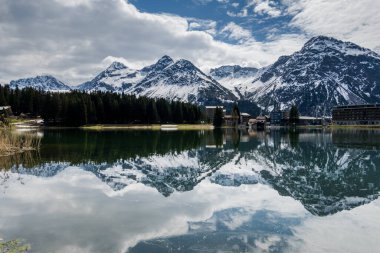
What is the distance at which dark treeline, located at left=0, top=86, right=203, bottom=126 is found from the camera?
158 metres

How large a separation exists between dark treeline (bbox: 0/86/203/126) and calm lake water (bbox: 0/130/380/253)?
117 meters

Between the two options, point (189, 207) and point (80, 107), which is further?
point (80, 107)

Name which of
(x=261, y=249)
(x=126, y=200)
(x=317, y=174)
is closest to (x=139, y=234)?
(x=261, y=249)

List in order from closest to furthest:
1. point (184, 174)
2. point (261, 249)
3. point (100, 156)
Result: point (261, 249) → point (184, 174) → point (100, 156)

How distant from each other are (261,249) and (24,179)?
23826mm

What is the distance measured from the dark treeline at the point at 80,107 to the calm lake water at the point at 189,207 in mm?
117277

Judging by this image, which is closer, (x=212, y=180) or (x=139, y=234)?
(x=139, y=234)

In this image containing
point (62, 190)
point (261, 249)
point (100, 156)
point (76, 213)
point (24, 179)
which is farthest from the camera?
point (100, 156)

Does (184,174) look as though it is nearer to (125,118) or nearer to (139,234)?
(139,234)

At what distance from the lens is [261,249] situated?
15820 mm

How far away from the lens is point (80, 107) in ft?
516

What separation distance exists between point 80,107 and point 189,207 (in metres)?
141

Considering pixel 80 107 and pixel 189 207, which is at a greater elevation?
pixel 80 107

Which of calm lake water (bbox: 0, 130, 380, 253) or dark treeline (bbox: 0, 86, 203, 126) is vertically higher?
dark treeline (bbox: 0, 86, 203, 126)
